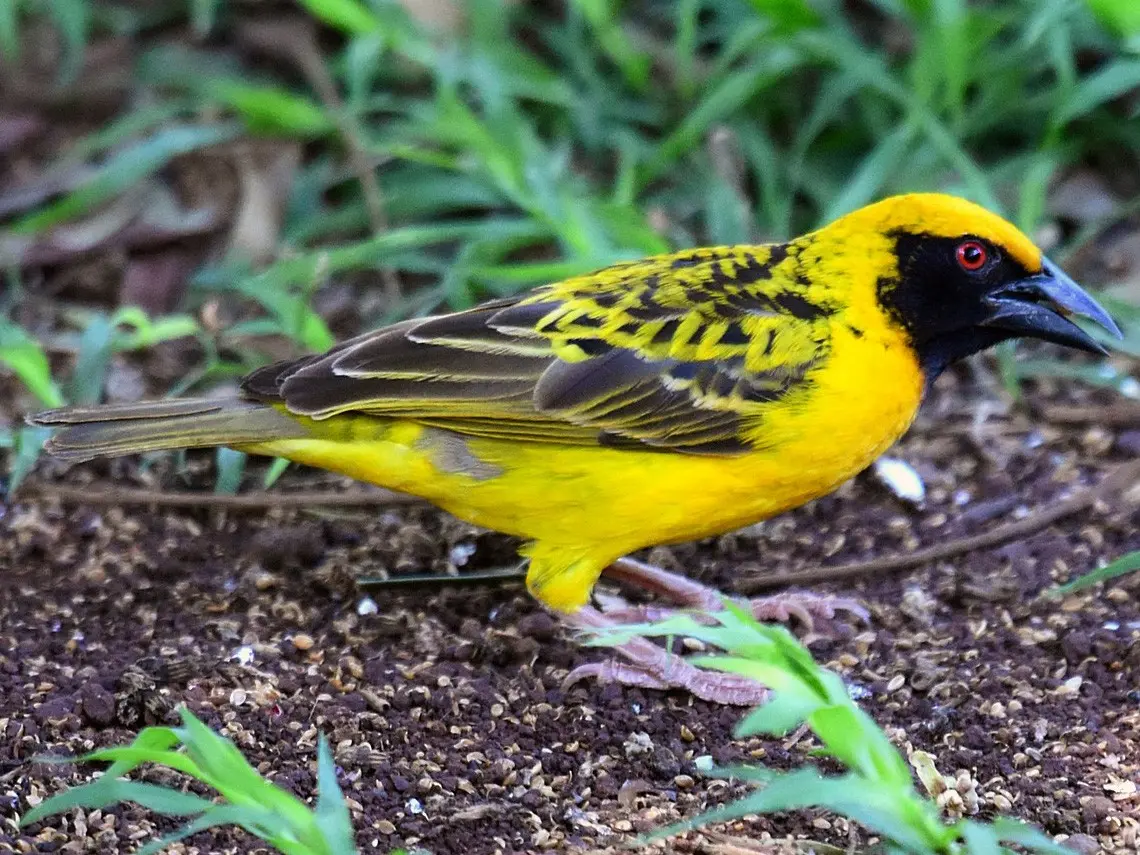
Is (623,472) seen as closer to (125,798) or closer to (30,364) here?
(125,798)

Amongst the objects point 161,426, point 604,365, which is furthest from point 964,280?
point 161,426

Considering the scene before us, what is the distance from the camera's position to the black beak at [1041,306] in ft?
13.4

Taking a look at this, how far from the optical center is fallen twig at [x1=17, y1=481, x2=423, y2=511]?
4754 millimetres

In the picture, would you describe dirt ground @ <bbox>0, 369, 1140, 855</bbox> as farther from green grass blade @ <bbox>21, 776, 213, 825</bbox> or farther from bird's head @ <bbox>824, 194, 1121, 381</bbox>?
bird's head @ <bbox>824, 194, 1121, 381</bbox>

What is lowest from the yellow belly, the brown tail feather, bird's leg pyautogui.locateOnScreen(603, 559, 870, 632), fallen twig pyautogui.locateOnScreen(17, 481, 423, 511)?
fallen twig pyautogui.locateOnScreen(17, 481, 423, 511)

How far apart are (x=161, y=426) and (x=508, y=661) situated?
1.15m

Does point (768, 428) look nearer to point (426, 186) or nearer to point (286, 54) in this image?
point (426, 186)

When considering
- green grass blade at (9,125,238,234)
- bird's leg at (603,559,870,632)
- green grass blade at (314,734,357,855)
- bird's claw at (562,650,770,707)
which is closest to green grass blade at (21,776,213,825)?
green grass blade at (314,734,357,855)

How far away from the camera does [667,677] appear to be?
386cm

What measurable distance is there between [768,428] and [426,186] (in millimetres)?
2529

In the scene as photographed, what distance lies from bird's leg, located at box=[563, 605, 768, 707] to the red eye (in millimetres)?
1215

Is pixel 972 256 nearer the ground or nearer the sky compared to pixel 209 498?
nearer the sky

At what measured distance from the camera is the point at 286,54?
668 cm

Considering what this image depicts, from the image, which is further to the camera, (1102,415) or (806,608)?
(1102,415)
